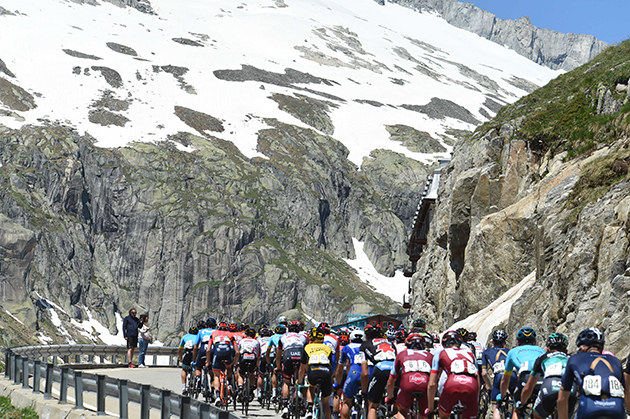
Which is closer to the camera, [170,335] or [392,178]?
[170,335]

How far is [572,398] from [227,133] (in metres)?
177

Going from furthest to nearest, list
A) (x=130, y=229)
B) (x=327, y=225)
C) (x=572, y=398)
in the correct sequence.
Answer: (x=327, y=225) → (x=130, y=229) → (x=572, y=398)

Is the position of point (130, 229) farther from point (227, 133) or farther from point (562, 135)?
point (562, 135)

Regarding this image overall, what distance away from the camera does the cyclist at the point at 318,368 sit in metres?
13.0

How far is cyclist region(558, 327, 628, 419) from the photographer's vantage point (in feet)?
24.3

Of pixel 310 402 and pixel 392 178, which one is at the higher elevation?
pixel 310 402

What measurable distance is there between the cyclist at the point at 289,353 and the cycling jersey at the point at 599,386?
26.1 feet

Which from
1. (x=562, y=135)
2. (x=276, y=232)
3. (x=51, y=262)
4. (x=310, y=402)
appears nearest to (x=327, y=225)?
(x=276, y=232)

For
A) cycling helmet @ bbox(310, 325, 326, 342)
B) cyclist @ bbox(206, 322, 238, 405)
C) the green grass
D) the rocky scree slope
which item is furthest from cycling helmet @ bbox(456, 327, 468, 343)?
the green grass

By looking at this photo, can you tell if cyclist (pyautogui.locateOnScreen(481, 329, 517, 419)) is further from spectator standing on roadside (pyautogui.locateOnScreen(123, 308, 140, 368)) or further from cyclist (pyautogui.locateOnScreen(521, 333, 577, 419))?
spectator standing on roadside (pyautogui.locateOnScreen(123, 308, 140, 368))

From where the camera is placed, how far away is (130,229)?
14975cm

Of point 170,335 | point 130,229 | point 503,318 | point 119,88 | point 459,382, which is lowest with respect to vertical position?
point 170,335

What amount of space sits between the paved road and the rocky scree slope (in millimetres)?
6879

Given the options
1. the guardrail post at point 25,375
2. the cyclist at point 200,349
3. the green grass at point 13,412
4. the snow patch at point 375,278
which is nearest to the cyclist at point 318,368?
the cyclist at point 200,349
